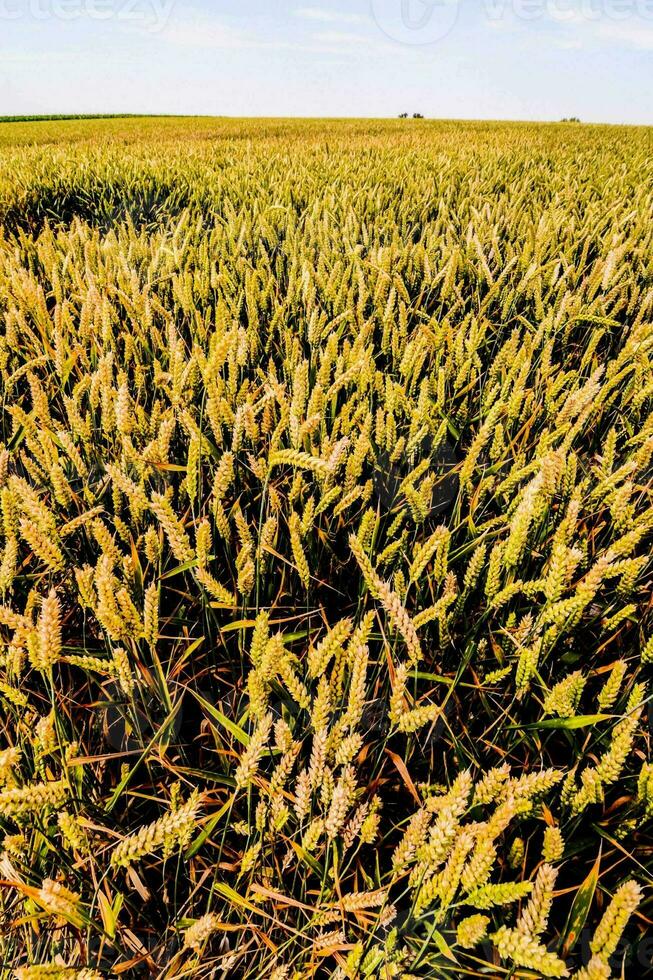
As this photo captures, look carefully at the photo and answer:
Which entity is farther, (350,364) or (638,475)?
(350,364)

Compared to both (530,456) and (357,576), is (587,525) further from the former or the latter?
(357,576)

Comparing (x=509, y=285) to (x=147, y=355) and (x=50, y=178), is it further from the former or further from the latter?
(x=50, y=178)

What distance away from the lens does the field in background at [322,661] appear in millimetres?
615

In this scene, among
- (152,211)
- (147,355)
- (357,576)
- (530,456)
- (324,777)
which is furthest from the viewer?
(152,211)

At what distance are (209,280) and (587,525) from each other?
138cm

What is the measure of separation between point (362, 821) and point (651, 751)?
1.57ft

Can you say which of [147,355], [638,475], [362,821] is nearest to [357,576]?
[362,821]

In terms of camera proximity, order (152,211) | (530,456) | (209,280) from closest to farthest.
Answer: (530,456) < (209,280) < (152,211)

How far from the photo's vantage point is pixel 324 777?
61 centimetres

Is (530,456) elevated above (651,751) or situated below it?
above

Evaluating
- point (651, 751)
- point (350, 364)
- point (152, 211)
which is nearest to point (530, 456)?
point (350, 364)

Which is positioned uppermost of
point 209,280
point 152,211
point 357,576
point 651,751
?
point 152,211

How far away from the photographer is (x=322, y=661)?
65 centimetres

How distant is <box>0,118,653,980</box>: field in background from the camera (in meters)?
0.61
